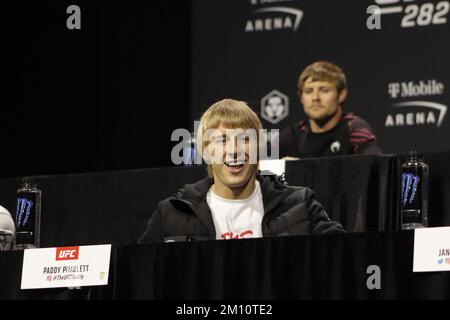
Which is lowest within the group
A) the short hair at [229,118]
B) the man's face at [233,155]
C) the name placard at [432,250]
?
the name placard at [432,250]

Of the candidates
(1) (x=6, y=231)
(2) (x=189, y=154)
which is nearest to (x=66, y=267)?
(1) (x=6, y=231)

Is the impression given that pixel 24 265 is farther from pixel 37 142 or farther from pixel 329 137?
pixel 37 142

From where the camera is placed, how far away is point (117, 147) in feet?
22.3

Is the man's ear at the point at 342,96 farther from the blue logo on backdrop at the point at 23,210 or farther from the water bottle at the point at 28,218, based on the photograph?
the blue logo on backdrop at the point at 23,210

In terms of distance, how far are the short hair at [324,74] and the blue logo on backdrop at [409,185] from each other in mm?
1934

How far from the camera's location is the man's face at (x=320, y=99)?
5.86 meters

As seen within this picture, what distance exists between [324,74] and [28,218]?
2092 mm

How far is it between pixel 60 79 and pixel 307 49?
4.79 feet

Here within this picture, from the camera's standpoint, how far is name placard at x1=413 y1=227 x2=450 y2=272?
10.0ft

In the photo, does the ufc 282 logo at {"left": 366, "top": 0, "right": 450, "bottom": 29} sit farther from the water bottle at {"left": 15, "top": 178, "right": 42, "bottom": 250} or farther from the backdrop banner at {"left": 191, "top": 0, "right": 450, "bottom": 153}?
the water bottle at {"left": 15, "top": 178, "right": 42, "bottom": 250}

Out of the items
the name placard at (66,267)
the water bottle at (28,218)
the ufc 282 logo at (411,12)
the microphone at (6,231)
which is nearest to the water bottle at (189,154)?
the water bottle at (28,218)

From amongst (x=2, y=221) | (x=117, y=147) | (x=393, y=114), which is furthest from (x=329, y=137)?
(x=2, y=221)

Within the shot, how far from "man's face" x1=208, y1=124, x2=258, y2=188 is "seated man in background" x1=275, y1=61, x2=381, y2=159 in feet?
5.45

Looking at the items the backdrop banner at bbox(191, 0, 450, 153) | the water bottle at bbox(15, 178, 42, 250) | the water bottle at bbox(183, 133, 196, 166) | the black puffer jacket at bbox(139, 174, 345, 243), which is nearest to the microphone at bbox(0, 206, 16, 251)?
the water bottle at bbox(15, 178, 42, 250)
